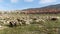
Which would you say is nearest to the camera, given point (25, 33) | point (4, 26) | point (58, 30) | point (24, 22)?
point (25, 33)

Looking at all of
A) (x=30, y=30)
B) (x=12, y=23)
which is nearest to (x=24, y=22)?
(x=12, y=23)

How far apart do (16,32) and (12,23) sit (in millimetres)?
4673

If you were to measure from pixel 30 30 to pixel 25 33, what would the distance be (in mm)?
2046

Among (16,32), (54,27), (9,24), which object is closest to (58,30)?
(54,27)

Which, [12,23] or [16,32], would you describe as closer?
[16,32]

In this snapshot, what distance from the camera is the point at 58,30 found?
85.6 feet

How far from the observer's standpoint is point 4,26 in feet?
92.6

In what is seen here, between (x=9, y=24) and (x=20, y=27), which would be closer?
(x=20, y=27)

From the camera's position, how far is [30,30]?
26109 mm

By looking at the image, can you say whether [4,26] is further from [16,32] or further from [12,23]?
[16,32]

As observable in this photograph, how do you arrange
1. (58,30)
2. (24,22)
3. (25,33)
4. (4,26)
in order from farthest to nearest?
1. (24,22)
2. (4,26)
3. (58,30)
4. (25,33)

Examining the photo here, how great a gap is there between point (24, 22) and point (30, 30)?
4.28 m

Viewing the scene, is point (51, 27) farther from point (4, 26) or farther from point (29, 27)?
point (4, 26)

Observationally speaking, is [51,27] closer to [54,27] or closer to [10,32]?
[54,27]
